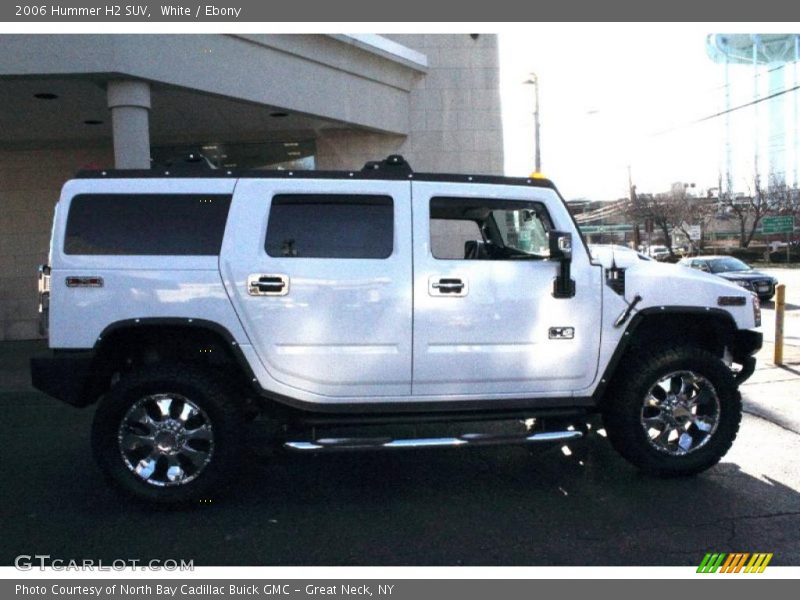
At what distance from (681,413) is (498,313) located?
1567 millimetres

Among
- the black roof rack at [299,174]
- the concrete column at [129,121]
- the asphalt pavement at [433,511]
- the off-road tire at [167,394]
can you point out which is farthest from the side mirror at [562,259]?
the concrete column at [129,121]

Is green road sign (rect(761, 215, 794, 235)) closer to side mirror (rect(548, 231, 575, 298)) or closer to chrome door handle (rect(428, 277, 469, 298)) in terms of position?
side mirror (rect(548, 231, 575, 298))

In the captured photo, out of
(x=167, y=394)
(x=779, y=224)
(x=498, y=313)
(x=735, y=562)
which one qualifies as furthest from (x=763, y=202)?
(x=167, y=394)

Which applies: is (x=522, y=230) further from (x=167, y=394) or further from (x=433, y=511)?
(x=167, y=394)

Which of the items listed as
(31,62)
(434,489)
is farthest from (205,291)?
(31,62)

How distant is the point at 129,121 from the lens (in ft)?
26.3

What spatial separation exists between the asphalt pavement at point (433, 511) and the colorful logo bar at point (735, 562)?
0.05 meters

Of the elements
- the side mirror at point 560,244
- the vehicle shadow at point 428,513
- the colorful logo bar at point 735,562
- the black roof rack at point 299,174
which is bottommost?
the colorful logo bar at point 735,562

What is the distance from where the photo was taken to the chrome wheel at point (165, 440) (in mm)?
4254

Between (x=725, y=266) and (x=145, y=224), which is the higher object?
(x=145, y=224)

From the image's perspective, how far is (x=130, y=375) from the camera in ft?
14.1

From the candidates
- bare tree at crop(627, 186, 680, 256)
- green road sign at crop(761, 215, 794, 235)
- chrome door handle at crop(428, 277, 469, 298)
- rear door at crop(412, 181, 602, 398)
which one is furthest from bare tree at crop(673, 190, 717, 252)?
chrome door handle at crop(428, 277, 469, 298)

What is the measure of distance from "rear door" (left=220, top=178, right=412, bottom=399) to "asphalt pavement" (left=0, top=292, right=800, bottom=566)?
0.82 m

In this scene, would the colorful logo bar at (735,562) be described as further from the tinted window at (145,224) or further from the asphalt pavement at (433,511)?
the tinted window at (145,224)
